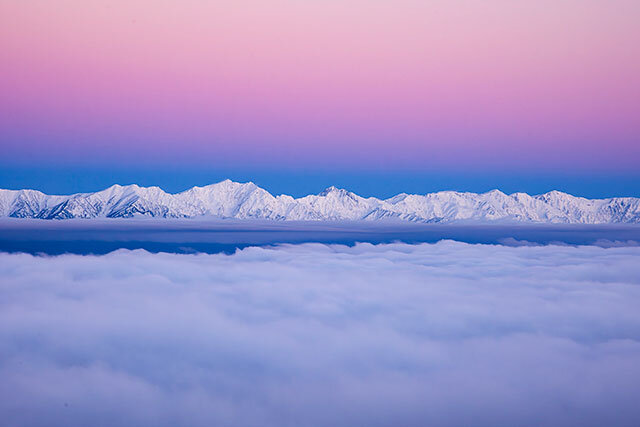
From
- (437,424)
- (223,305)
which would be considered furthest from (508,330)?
(223,305)

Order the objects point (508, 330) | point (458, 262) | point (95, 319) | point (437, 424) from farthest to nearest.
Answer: point (458, 262) → point (95, 319) → point (508, 330) → point (437, 424)

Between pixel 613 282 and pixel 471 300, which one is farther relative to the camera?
pixel 613 282

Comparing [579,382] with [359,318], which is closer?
Answer: [579,382]

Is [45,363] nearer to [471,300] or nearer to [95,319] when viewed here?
[95,319]

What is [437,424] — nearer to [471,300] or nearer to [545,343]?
[545,343]

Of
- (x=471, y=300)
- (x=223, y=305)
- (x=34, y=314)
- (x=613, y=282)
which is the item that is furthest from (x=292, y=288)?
(x=613, y=282)

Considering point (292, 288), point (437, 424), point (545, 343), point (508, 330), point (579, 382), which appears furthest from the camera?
point (292, 288)
